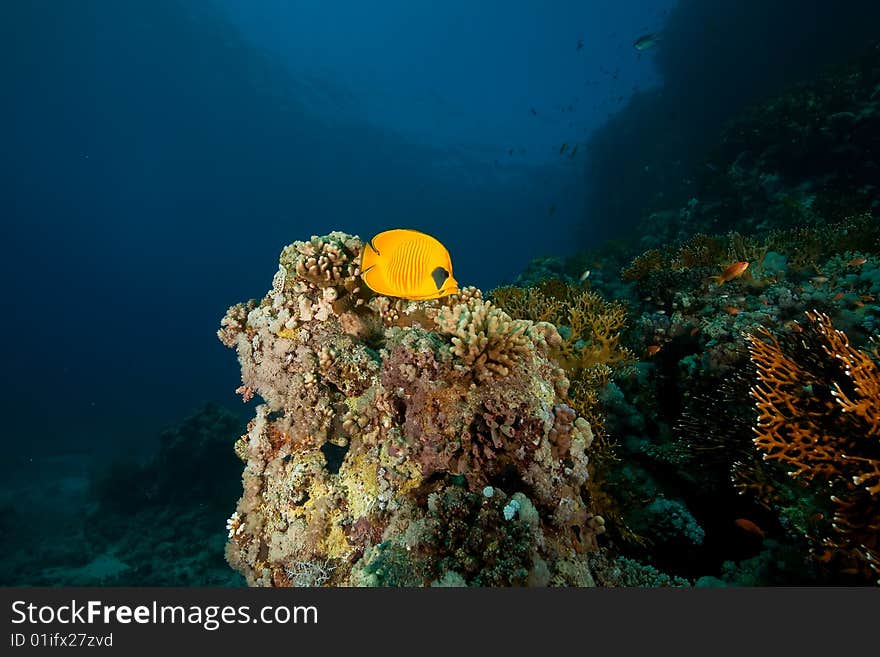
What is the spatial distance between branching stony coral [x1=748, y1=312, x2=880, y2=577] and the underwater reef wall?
59.6 inches

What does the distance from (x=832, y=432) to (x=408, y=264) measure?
347cm

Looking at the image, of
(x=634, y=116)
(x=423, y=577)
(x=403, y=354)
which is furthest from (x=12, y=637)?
(x=634, y=116)

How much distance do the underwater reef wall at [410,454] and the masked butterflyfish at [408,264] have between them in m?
0.73

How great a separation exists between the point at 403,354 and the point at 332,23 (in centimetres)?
10250

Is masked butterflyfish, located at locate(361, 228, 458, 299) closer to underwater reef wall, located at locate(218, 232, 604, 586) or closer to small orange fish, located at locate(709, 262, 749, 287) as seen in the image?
underwater reef wall, located at locate(218, 232, 604, 586)

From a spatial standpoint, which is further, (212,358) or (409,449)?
(212,358)

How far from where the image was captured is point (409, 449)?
2.85m

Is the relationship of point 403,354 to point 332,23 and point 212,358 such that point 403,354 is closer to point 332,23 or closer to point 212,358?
point 212,358

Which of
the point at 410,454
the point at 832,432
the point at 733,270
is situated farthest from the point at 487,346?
the point at 733,270

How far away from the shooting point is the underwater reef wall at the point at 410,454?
2471mm

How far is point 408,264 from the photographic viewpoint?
210 centimetres

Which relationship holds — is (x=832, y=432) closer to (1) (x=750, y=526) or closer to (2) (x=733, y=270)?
(1) (x=750, y=526)

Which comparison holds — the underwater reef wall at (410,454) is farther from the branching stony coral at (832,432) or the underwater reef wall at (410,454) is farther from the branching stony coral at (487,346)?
the branching stony coral at (832,432)
